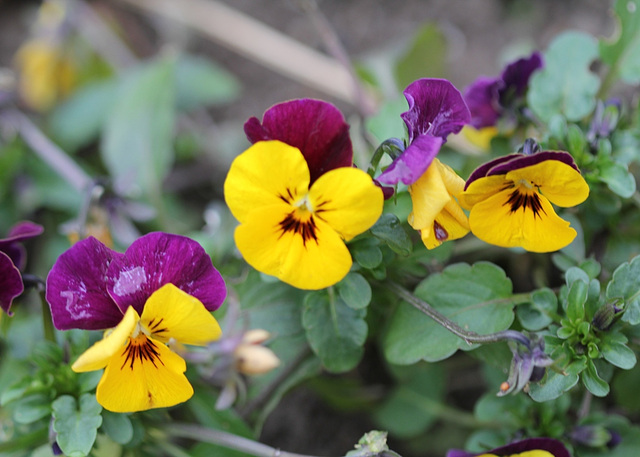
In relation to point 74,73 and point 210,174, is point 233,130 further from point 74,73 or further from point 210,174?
point 74,73

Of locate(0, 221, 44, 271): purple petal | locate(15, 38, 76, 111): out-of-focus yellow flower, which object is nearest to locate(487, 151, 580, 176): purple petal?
locate(0, 221, 44, 271): purple petal

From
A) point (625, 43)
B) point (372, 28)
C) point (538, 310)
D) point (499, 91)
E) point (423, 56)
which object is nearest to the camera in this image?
point (538, 310)

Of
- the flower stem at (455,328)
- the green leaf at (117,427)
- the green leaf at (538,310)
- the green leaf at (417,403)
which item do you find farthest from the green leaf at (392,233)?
the green leaf at (417,403)

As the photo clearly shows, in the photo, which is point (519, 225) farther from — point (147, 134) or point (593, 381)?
point (147, 134)

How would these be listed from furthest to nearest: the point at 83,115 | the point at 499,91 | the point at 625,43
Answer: the point at 83,115 → the point at 625,43 → the point at 499,91

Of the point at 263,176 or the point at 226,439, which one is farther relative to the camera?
the point at 226,439

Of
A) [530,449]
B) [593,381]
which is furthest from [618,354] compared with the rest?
[530,449]
